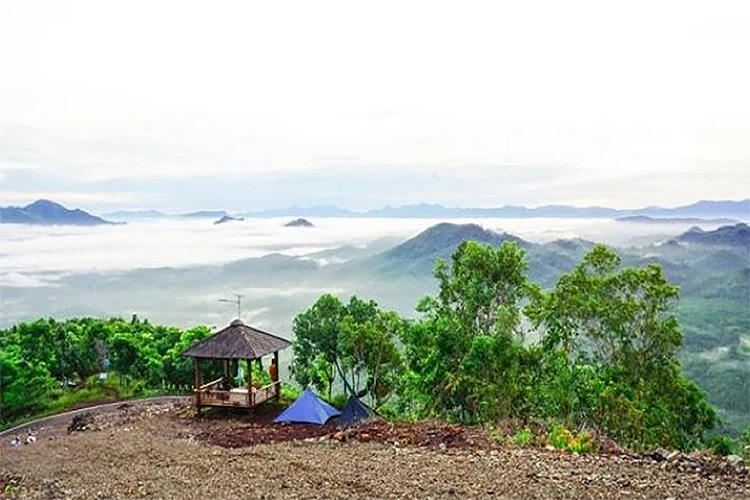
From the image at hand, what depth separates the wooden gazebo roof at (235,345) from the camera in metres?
14.3

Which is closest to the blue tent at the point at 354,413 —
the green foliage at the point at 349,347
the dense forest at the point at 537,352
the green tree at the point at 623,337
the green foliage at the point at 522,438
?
the dense forest at the point at 537,352

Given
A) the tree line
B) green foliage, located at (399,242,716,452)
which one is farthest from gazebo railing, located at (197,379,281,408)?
green foliage, located at (399,242,716,452)

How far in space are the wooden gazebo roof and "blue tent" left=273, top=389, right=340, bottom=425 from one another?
1.54 m

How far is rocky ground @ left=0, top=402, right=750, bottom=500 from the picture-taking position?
22.1 feet

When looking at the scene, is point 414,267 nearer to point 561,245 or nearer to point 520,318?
point 561,245

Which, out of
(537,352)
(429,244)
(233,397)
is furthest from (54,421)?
(429,244)

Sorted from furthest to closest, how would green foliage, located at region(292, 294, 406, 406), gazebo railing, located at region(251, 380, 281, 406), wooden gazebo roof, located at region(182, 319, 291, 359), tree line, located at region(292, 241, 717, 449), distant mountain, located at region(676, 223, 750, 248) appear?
distant mountain, located at region(676, 223, 750, 248) → green foliage, located at region(292, 294, 406, 406) → gazebo railing, located at region(251, 380, 281, 406) → wooden gazebo roof, located at region(182, 319, 291, 359) → tree line, located at region(292, 241, 717, 449)

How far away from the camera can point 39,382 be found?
18984 mm

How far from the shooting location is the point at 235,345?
47.5 feet

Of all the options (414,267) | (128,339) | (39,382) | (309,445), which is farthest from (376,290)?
(309,445)

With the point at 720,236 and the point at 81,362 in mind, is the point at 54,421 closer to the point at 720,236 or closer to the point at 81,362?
the point at 81,362

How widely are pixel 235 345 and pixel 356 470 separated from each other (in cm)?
729

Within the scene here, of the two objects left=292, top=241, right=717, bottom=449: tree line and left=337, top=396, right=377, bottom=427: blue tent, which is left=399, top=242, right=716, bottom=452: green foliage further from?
left=337, top=396, right=377, bottom=427: blue tent

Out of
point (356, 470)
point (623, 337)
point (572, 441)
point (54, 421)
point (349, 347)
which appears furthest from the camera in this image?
point (349, 347)
